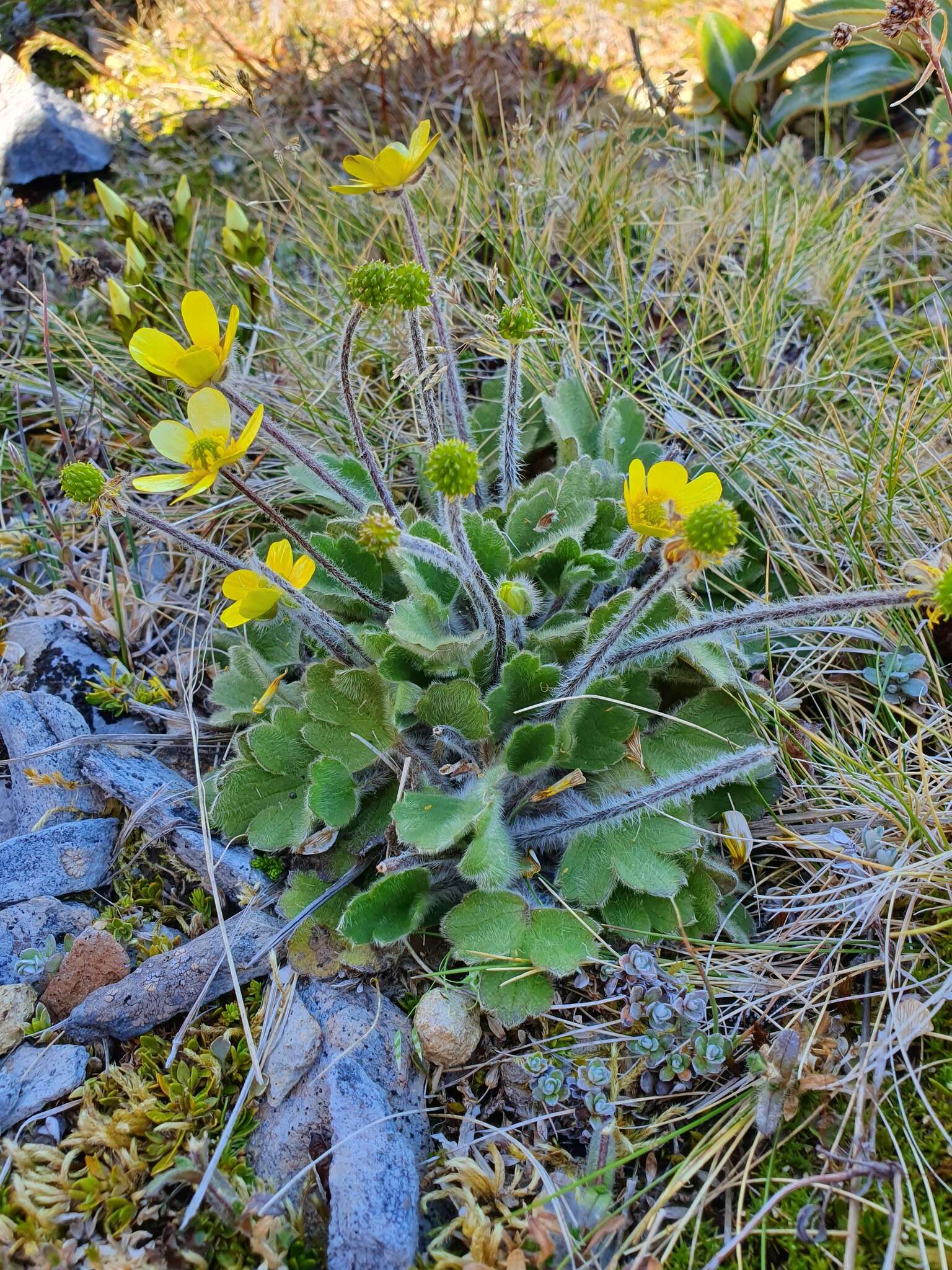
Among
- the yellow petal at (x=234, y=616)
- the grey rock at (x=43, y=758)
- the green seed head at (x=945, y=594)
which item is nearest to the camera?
the green seed head at (x=945, y=594)

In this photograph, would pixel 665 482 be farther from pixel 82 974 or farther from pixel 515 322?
pixel 82 974

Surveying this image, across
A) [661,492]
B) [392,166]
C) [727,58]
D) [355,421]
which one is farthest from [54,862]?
[727,58]

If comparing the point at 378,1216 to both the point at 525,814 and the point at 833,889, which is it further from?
the point at 833,889

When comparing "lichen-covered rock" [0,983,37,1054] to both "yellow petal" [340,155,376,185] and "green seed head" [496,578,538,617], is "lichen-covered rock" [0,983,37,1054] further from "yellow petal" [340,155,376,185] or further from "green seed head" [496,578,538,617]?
"yellow petal" [340,155,376,185]

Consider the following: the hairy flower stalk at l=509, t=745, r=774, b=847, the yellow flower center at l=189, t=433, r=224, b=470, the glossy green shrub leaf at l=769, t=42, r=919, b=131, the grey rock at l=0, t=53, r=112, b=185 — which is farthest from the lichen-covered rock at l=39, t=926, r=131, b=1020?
the glossy green shrub leaf at l=769, t=42, r=919, b=131

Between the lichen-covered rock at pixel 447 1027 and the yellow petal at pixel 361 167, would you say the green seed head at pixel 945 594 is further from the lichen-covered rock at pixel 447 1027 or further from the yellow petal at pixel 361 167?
the yellow petal at pixel 361 167

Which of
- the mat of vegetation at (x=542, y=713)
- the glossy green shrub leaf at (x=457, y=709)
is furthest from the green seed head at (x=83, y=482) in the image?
the glossy green shrub leaf at (x=457, y=709)
